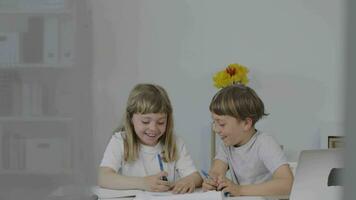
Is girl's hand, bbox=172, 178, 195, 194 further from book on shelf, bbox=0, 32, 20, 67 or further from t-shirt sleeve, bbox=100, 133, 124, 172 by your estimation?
book on shelf, bbox=0, 32, 20, 67

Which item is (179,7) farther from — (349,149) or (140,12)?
(349,149)

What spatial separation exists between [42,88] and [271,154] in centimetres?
164

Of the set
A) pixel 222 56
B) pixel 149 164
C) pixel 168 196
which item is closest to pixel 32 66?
pixel 168 196

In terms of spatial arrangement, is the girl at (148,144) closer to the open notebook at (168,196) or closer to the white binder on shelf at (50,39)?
the open notebook at (168,196)

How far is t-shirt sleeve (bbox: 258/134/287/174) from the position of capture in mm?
1811

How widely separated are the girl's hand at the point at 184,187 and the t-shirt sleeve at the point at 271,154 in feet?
0.85

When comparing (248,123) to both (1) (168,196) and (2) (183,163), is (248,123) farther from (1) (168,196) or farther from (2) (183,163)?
(1) (168,196)

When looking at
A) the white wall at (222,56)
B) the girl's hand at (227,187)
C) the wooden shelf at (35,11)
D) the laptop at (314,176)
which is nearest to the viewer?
the wooden shelf at (35,11)

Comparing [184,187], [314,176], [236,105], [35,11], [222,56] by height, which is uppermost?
[222,56]

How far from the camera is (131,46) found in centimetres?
325

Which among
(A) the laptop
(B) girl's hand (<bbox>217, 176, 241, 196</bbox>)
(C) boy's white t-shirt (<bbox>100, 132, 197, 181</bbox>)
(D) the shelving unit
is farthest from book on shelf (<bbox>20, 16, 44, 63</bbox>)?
(C) boy's white t-shirt (<bbox>100, 132, 197, 181</bbox>)

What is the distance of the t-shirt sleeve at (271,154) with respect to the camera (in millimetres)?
1811

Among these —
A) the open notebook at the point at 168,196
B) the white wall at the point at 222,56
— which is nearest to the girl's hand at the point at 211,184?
the open notebook at the point at 168,196

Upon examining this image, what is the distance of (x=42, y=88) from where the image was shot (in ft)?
0.80
